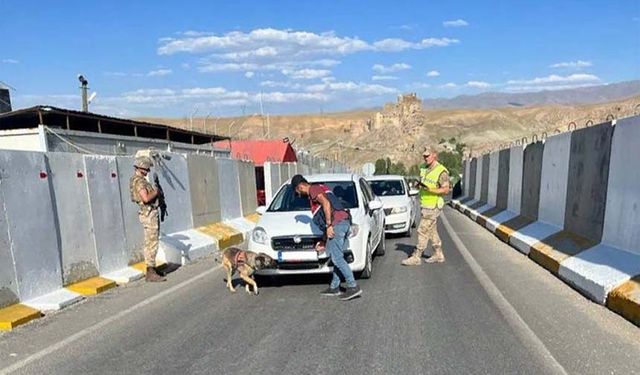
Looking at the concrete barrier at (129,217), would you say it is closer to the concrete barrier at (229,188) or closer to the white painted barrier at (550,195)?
A: the concrete barrier at (229,188)

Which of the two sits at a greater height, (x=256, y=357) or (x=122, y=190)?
(x=122, y=190)

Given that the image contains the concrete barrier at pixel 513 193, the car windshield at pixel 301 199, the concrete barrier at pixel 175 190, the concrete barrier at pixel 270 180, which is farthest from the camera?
the concrete barrier at pixel 270 180

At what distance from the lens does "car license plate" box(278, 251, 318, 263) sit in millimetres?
7535

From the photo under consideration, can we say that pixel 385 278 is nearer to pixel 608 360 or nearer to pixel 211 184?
pixel 608 360

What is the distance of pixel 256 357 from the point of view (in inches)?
191

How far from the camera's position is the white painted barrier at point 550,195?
33.8 ft

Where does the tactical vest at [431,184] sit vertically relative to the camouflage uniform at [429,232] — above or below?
above

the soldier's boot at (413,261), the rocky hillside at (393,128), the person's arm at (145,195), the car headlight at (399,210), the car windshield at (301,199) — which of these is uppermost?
the person's arm at (145,195)

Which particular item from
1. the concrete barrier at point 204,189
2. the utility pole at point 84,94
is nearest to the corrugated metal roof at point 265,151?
the utility pole at point 84,94

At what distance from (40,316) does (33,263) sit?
2.61 feet

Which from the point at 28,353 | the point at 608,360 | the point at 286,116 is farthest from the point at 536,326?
the point at 286,116

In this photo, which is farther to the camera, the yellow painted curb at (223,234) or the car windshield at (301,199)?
the yellow painted curb at (223,234)

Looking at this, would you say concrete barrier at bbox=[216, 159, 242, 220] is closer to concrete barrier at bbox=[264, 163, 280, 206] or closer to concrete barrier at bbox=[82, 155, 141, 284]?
concrete barrier at bbox=[264, 163, 280, 206]

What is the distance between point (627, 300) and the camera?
589 centimetres
